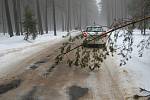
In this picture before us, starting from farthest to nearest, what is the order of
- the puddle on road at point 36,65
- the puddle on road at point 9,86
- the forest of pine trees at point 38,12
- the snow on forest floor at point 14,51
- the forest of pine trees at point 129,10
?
the forest of pine trees at point 38,12, the snow on forest floor at point 14,51, the puddle on road at point 36,65, the puddle on road at point 9,86, the forest of pine trees at point 129,10

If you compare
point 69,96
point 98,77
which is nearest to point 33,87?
point 69,96

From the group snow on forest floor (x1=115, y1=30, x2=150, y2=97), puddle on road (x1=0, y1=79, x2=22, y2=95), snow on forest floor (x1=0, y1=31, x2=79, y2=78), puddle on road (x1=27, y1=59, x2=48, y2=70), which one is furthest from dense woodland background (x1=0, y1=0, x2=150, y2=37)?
puddle on road (x1=0, y1=79, x2=22, y2=95)

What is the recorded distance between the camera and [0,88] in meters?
9.17

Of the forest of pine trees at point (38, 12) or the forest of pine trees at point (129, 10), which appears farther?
the forest of pine trees at point (38, 12)

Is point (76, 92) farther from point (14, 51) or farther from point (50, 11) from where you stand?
point (50, 11)

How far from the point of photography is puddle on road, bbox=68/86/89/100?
27.1ft

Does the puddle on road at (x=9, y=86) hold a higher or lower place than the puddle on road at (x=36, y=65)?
lower

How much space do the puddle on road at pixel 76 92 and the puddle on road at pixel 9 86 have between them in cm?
186

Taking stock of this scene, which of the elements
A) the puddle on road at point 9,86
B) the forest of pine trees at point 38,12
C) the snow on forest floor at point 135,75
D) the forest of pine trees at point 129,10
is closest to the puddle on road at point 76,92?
the snow on forest floor at point 135,75

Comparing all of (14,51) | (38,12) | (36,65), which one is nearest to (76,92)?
(36,65)

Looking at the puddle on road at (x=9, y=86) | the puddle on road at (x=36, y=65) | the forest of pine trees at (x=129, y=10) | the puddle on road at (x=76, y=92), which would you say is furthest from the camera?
the puddle on road at (x=36, y=65)

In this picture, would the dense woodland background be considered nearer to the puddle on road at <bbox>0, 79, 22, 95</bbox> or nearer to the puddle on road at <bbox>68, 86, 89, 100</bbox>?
the puddle on road at <bbox>68, 86, 89, 100</bbox>

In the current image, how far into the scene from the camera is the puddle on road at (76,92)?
8.27 metres

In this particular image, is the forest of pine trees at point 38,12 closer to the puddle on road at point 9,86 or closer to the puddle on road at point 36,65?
the puddle on road at point 36,65
